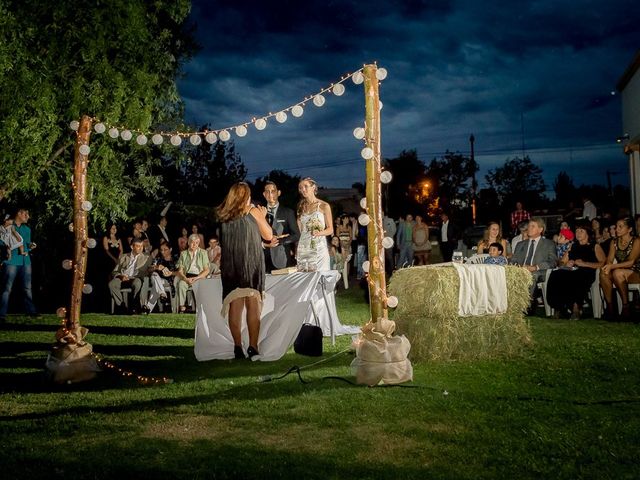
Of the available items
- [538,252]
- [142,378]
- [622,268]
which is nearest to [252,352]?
[142,378]

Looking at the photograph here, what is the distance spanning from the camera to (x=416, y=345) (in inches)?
276

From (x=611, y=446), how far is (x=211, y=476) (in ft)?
7.75

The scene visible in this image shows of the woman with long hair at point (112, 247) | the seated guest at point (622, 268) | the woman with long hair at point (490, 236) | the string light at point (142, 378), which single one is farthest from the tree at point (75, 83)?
the seated guest at point (622, 268)

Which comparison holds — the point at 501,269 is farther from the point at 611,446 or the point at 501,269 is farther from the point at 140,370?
the point at 140,370

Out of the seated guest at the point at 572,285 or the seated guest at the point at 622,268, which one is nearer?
the seated guest at the point at 622,268

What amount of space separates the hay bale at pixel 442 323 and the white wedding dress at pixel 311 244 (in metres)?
1.71

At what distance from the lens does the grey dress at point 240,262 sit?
24.0 ft

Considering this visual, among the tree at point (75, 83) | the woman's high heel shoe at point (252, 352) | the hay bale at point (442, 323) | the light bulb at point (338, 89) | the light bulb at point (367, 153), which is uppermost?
the tree at point (75, 83)

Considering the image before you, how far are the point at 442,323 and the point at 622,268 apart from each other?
5.21 meters

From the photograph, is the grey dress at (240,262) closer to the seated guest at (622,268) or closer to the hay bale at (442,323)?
the hay bale at (442,323)

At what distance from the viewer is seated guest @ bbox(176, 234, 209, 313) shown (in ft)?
45.5

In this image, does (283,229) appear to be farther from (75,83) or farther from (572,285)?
(75,83)

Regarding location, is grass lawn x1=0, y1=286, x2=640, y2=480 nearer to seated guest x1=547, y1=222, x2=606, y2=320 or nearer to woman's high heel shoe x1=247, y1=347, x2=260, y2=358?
woman's high heel shoe x1=247, y1=347, x2=260, y2=358

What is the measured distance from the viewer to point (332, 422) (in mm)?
4531
